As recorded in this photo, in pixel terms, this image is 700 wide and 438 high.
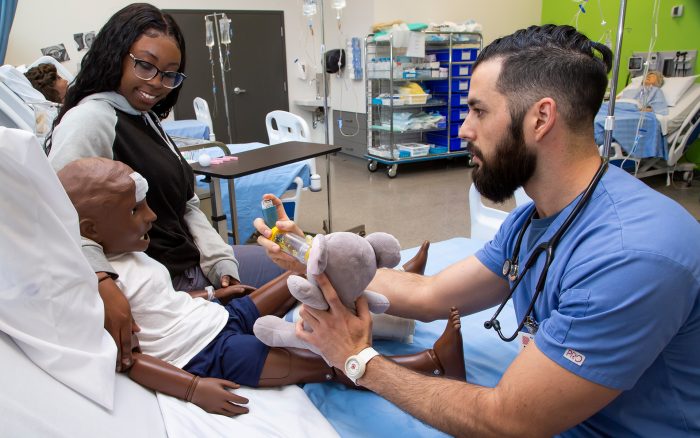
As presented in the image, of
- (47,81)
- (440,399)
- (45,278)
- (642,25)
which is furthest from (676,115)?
(47,81)

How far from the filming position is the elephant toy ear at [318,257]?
97 centimetres

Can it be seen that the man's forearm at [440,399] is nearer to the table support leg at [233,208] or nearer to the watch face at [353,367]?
the watch face at [353,367]

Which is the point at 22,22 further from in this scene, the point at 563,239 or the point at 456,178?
the point at 563,239

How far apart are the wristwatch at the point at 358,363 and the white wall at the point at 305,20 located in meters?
5.91

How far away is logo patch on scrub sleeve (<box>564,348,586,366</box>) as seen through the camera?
0.89 metres

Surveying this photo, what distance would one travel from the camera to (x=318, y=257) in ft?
3.20

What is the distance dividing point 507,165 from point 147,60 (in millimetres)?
1153

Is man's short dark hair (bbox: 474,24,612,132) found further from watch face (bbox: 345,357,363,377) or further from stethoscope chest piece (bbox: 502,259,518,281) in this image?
watch face (bbox: 345,357,363,377)

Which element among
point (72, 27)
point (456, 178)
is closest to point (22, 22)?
point (72, 27)

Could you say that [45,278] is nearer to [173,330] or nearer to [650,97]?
[173,330]

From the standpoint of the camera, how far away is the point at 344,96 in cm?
711

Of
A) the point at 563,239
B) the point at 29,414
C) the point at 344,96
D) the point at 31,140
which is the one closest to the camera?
the point at 29,414

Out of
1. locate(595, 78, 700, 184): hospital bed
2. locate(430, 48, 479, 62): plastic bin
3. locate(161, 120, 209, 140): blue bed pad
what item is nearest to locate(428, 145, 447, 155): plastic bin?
locate(430, 48, 479, 62): plastic bin

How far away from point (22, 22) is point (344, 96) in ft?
13.5
